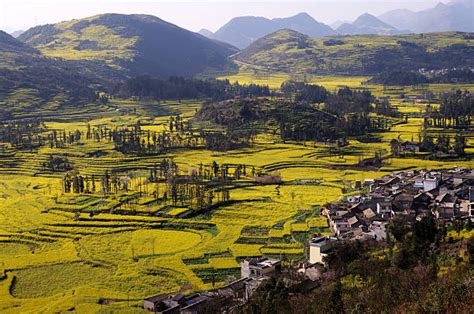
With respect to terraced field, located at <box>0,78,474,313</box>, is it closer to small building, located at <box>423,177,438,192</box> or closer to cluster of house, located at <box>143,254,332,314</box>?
cluster of house, located at <box>143,254,332,314</box>

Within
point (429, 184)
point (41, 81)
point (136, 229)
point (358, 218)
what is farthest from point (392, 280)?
point (41, 81)

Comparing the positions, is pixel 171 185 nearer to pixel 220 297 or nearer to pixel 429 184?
pixel 429 184

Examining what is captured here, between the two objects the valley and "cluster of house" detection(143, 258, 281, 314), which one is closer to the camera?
"cluster of house" detection(143, 258, 281, 314)

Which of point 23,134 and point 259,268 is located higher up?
point 23,134

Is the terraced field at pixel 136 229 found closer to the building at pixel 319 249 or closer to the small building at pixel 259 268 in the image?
the small building at pixel 259 268

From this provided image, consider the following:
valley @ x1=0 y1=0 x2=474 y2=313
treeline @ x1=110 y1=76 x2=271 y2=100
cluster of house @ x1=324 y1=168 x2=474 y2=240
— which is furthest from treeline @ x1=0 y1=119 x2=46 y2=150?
cluster of house @ x1=324 y1=168 x2=474 y2=240
